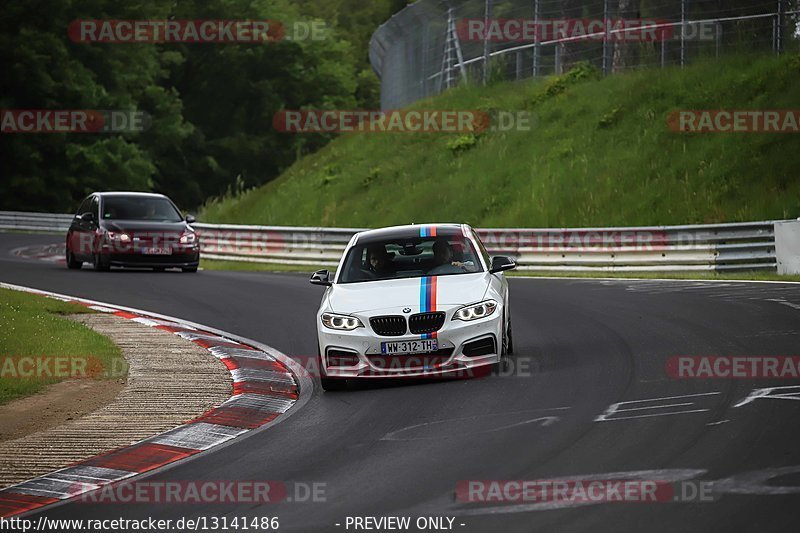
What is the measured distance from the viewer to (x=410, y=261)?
13953 millimetres

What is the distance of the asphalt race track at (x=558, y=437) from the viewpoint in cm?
729

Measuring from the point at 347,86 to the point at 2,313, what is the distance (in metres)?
65.1

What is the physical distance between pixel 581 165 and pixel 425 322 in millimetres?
23346

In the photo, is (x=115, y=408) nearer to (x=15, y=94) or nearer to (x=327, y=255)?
(x=327, y=255)

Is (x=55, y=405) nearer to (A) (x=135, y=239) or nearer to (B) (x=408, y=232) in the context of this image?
(B) (x=408, y=232)

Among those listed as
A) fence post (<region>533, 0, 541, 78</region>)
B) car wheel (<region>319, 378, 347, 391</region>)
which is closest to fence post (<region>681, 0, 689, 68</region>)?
fence post (<region>533, 0, 541, 78</region>)

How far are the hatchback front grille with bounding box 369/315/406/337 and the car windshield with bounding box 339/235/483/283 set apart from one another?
3.63 feet

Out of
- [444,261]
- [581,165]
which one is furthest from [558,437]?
[581,165]

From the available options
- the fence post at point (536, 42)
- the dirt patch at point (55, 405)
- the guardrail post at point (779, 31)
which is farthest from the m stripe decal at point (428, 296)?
the fence post at point (536, 42)

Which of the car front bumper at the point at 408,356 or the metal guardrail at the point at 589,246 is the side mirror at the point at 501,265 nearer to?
the car front bumper at the point at 408,356

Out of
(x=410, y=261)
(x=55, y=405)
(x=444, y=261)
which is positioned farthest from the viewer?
(x=410, y=261)

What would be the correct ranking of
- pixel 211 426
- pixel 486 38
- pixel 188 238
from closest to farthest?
pixel 211 426 → pixel 188 238 → pixel 486 38

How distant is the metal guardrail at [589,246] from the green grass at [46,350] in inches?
461

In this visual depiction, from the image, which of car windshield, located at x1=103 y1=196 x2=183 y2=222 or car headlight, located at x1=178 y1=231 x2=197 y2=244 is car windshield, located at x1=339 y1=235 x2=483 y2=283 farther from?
car windshield, located at x1=103 y1=196 x2=183 y2=222
